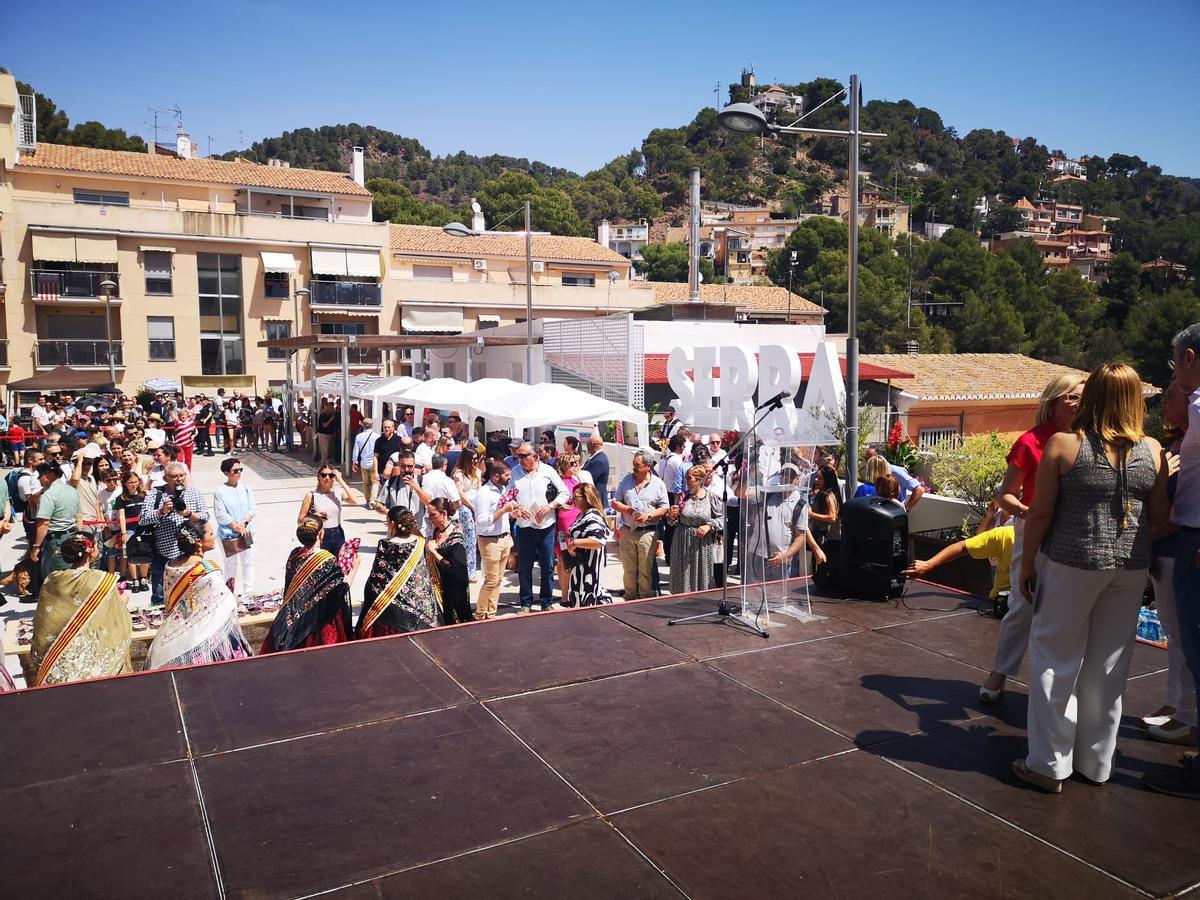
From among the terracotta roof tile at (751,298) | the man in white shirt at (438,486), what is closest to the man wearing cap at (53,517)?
the man in white shirt at (438,486)

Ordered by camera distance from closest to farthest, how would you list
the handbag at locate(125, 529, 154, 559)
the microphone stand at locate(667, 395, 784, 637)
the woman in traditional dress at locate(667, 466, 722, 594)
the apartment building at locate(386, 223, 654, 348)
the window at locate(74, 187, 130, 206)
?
the microphone stand at locate(667, 395, 784, 637)
the woman in traditional dress at locate(667, 466, 722, 594)
the handbag at locate(125, 529, 154, 559)
the window at locate(74, 187, 130, 206)
the apartment building at locate(386, 223, 654, 348)

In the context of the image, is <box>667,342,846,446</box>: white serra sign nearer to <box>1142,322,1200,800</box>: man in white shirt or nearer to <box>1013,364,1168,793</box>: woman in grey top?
<box>1142,322,1200,800</box>: man in white shirt

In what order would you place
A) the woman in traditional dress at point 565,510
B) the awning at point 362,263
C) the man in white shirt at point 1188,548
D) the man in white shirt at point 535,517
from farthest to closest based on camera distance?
the awning at point 362,263 < the woman in traditional dress at point 565,510 < the man in white shirt at point 535,517 < the man in white shirt at point 1188,548

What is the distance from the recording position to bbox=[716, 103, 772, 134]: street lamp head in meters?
9.12

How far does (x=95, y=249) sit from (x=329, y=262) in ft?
33.5

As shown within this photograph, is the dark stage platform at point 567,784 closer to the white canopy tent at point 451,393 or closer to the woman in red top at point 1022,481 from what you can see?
the woman in red top at point 1022,481

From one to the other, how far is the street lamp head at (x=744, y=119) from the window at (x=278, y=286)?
3915 cm

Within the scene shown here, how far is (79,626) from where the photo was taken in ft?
18.0

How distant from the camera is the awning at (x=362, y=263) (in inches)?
1780

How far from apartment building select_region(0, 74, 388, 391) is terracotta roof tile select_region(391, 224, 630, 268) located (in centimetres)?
321

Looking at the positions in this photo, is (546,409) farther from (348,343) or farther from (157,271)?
(157,271)

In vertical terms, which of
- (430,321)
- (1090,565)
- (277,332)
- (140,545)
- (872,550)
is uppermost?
(430,321)

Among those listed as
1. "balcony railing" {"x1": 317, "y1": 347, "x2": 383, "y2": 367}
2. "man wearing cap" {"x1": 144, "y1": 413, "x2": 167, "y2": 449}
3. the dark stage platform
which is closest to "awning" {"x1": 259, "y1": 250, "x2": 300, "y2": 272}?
"balcony railing" {"x1": 317, "y1": 347, "x2": 383, "y2": 367}

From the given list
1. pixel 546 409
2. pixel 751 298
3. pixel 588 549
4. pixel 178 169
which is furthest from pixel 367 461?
pixel 751 298
